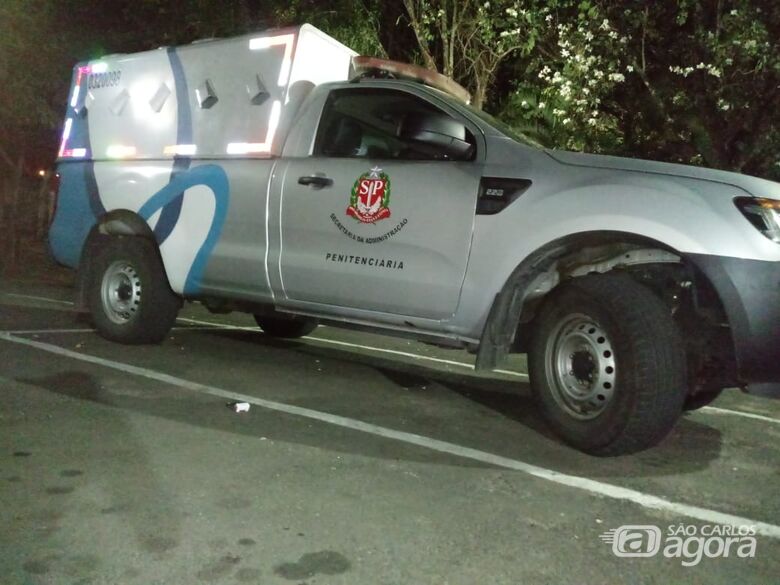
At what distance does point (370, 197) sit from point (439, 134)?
23.3 inches

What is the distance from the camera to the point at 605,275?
13.9 ft

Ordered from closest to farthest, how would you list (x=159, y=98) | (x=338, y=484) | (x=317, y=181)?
(x=338, y=484) → (x=317, y=181) → (x=159, y=98)

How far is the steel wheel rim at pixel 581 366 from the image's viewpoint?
4.13m

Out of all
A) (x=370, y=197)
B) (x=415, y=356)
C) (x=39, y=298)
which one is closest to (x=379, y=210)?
(x=370, y=197)

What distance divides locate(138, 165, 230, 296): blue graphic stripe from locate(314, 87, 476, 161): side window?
33.3 inches

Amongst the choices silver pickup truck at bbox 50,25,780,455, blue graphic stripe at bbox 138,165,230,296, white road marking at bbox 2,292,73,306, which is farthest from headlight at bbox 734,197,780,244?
white road marking at bbox 2,292,73,306

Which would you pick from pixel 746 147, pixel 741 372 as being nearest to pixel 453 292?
pixel 741 372

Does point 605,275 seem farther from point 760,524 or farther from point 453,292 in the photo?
point 760,524

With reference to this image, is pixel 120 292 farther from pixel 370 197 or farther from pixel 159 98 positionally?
pixel 370 197

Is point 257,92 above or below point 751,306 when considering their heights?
above

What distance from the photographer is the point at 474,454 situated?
420 centimetres

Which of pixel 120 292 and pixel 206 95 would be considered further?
pixel 120 292

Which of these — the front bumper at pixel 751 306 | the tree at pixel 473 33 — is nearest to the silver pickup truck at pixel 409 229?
the front bumper at pixel 751 306

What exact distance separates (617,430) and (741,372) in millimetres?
656
